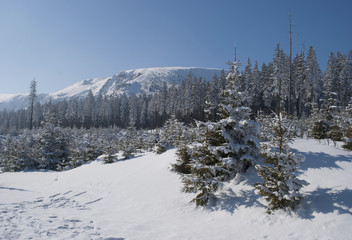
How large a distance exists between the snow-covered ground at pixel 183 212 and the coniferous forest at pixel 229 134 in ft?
2.55

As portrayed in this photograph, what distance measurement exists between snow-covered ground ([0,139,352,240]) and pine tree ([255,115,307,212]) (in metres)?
0.50

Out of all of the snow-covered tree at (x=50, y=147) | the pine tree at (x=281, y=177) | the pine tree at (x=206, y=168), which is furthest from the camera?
the snow-covered tree at (x=50, y=147)

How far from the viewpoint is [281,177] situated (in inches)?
316

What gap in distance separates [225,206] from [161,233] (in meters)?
3.29

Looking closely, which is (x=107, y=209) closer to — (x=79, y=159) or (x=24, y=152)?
(x=79, y=159)

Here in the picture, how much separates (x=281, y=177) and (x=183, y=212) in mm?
4939

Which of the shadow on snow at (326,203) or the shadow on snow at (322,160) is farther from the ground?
the shadow on snow at (322,160)

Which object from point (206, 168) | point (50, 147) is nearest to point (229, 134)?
point (206, 168)

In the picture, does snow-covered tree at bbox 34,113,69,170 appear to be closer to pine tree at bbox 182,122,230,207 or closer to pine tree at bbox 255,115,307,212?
pine tree at bbox 182,122,230,207

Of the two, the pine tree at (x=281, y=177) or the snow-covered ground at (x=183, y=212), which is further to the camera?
the pine tree at (x=281, y=177)

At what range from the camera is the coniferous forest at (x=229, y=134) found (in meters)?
8.73

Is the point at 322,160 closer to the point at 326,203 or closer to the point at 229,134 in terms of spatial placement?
the point at 326,203

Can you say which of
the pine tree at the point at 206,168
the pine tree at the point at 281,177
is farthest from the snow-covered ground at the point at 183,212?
the pine tree at the point at 206,168

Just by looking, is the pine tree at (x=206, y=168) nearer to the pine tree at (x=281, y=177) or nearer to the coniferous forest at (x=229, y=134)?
the coniferous forest at (x=229, y=134)
